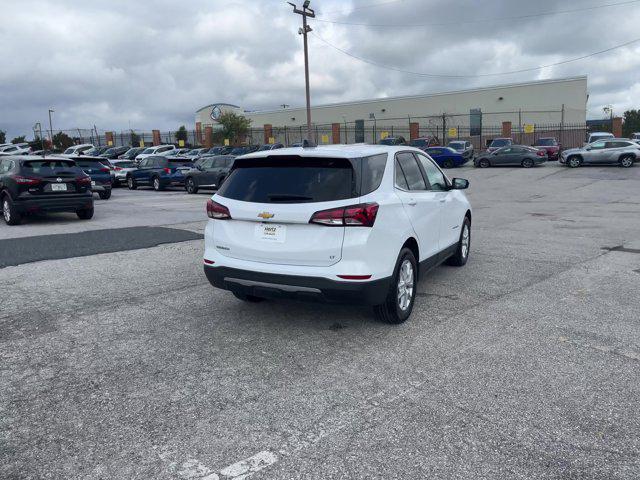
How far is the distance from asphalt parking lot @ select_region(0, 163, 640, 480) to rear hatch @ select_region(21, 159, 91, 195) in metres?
5.34

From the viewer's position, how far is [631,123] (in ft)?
304

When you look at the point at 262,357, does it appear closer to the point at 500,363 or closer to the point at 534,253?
the point at 500,363

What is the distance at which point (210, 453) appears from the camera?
3.17 metres

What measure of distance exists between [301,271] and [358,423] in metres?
1.62

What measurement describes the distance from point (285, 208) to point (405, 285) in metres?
1.49

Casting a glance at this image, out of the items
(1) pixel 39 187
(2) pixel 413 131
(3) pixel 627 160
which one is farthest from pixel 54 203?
(2) pixel 413 131

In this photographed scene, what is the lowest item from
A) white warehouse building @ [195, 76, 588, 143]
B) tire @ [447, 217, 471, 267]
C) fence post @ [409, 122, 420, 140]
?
tire @ [447, 217, 471, 267]

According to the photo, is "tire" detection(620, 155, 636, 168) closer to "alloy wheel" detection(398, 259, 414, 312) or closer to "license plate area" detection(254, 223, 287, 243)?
"alloy wheel" detection(398, 259, 414, 312)

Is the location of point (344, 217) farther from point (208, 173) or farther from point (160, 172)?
point (160, 172)

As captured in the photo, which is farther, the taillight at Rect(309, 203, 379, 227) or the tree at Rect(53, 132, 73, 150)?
the tree at Rect(53, 132, 73, 150)

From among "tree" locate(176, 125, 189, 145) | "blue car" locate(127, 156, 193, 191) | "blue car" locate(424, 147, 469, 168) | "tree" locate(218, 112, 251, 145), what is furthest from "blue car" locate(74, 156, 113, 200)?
"tree" locate(176, 125, 189, 145)

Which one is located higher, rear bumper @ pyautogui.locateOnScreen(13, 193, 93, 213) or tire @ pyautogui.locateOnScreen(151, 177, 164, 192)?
rear bumper @ pyautogui.locateOnScreen(13, 193, 93, 213)

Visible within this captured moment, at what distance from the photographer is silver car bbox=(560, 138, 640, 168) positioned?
29797 millimetres

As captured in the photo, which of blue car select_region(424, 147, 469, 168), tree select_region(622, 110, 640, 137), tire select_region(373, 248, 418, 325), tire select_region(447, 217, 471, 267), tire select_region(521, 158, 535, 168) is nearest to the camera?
tire select_region(373, 248, 418, 325)
